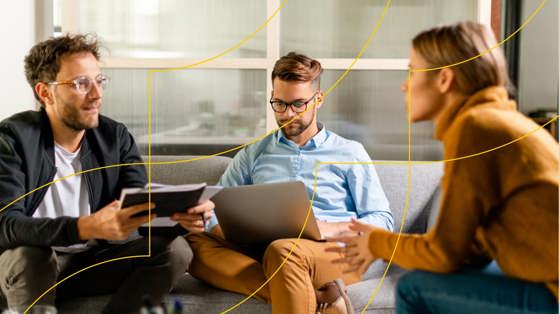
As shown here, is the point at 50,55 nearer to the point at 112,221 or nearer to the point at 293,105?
the point at 112,221

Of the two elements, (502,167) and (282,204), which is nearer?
(502,167)

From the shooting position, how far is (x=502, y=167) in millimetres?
1223

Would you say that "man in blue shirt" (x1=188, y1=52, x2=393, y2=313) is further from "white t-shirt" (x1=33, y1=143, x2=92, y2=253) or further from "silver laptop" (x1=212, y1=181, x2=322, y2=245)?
"white t-shirt" (x1=33, y1=143, x2=92, y2=253)

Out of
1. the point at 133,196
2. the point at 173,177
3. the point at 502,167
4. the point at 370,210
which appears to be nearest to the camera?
the point at 502,167

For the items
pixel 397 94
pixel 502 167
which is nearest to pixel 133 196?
pixel 502 167

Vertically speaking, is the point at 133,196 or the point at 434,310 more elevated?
the point at 133,196

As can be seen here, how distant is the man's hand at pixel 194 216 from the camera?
1.77m

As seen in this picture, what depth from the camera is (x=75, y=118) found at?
185 centimetres

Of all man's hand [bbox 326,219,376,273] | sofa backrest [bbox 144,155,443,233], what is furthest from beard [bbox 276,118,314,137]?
man's hand [bbox 326,219,376,273]

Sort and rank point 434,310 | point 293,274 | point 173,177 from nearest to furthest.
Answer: point 434,310 → point 293,274 → point 173,177

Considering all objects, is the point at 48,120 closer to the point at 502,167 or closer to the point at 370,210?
the point at 370,210

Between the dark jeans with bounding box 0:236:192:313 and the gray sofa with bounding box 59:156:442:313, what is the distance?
0.05 meters

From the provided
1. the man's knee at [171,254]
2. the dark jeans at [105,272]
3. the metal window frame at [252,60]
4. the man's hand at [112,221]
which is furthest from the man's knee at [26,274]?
the metal window frame at [252,60]

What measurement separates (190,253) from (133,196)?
1.12 feet
